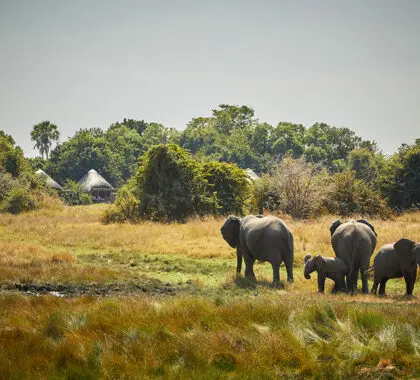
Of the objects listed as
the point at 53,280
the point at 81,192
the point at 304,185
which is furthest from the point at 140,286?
the point at 81,192

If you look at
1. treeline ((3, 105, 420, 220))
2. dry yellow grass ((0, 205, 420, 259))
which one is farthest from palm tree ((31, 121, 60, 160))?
dry yellow grass ((0, 205, 420, 259))

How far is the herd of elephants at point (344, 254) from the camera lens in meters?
14.2

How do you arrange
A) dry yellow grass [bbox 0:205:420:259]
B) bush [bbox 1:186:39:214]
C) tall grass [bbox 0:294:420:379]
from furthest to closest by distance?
bush [bbox 1:186:39:214] → dry yellow grass [bbox 0:205:420:259] → tall grass [bbox 0:294:420:379]

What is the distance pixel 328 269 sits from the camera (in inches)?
584

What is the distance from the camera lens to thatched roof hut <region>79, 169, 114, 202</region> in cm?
8070

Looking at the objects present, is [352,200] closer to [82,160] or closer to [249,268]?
[249,268]

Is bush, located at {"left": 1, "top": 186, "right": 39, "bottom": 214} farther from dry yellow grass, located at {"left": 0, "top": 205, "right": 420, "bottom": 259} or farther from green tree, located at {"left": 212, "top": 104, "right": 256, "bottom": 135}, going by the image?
green tree, located at {"left": 212, "top": 104, "right": 256, "bottom": 135}

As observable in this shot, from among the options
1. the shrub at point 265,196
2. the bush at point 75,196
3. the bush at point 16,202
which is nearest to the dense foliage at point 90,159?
the bush at point 75,196

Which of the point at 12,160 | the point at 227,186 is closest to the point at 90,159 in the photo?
the point at 12,160

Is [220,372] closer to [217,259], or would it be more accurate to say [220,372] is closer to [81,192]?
[217,259]

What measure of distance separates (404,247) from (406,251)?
133mm

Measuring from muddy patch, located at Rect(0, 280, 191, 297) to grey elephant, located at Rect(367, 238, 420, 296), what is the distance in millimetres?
5147

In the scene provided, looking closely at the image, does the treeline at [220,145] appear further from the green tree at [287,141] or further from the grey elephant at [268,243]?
the grey elephant at [268,243]

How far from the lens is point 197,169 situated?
40.8 metres
